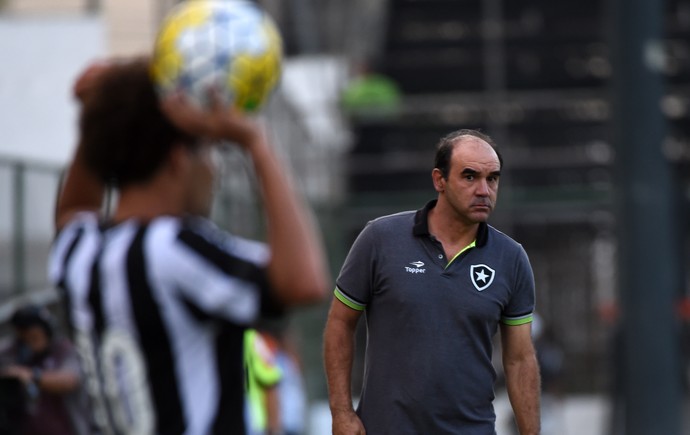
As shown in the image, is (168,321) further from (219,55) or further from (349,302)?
(349,302)

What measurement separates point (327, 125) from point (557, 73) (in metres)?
4.50

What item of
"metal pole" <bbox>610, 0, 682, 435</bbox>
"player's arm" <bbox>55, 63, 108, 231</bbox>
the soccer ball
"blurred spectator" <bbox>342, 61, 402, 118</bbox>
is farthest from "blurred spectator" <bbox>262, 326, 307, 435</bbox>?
"blurred spectator" <bbox>342, 61, 402, 118</bbox>

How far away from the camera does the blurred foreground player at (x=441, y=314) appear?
4.77m

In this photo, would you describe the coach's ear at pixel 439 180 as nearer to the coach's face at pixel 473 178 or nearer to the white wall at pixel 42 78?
the coach's face at pixel 473 178

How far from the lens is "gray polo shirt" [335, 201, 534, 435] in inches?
188

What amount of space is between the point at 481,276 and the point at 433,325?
223 millimetres

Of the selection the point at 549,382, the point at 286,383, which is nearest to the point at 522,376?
the point at 286,383

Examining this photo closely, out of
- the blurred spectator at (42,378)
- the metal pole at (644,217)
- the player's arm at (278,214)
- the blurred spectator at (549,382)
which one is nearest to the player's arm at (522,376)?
the player's arm at (278,214)

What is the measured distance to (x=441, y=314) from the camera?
187 inches

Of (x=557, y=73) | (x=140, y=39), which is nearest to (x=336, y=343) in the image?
(x=140, y=39)

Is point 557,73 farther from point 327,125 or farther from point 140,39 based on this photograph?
point 140,39

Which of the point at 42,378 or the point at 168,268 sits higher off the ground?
the point at 168,268

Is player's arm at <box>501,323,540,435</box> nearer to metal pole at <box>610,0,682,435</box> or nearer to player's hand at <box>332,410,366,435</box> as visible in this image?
player's hand at <box>332,410,366,435</box>

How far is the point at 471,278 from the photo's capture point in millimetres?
4809
